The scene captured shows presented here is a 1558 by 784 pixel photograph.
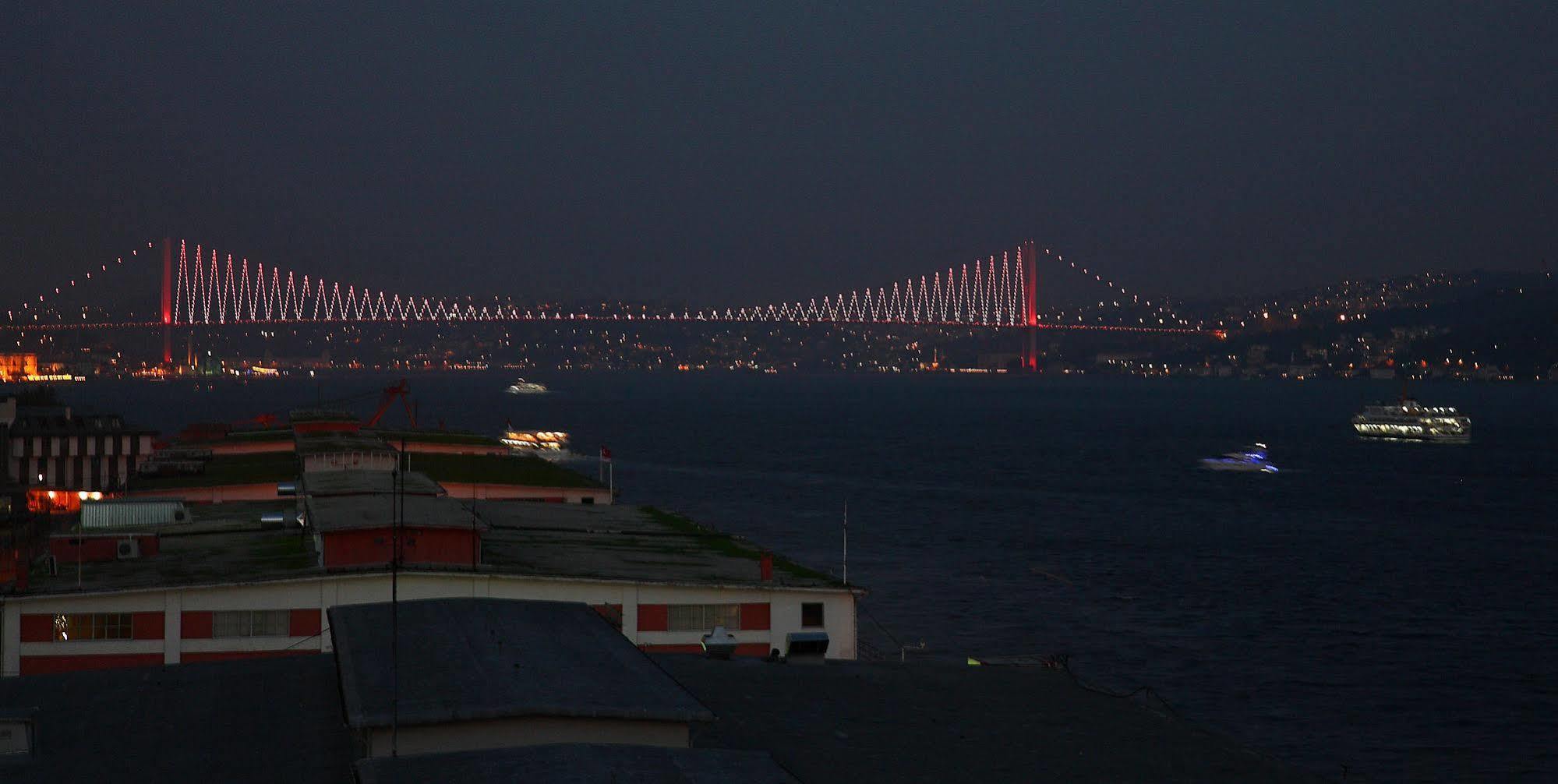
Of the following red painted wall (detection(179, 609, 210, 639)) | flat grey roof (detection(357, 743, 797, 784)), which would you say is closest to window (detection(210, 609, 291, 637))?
red painted wall (detection(179, 609, 210, 639))

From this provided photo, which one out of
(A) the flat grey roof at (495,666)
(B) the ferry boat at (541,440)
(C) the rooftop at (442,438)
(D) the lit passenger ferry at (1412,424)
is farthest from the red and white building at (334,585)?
(D) the lit passenger ferry at (1412,424)

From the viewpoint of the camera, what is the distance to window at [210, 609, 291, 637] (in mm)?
17984

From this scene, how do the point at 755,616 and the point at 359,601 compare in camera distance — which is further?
the point at 755,616

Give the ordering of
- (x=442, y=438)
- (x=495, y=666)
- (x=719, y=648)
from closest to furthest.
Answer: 1. (x=495, y=666)
2. (x=719, y=648)
3. (x=442, y=438)

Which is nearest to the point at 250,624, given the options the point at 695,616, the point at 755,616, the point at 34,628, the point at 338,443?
the point at 34,628

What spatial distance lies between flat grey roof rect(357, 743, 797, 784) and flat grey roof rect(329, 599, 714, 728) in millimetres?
524

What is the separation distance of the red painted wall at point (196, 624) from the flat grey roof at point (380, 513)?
1629mm

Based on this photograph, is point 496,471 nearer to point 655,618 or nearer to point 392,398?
point 655,618

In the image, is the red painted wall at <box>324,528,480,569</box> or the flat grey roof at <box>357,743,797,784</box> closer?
the flat grey roof at <box>357,743,797,784</box>

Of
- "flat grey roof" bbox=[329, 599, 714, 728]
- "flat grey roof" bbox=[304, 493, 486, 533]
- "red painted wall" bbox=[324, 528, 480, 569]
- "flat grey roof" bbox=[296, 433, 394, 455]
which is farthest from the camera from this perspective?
"flat grey roof" bbox=[296, 433, 394, 455]

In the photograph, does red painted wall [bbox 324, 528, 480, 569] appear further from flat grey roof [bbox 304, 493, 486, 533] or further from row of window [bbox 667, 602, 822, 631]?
row of window [bbox 667, 602, 822, 631]

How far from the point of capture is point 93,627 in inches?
691

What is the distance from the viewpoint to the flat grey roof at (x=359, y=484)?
2412 cm

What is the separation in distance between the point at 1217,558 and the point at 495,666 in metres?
33.0
